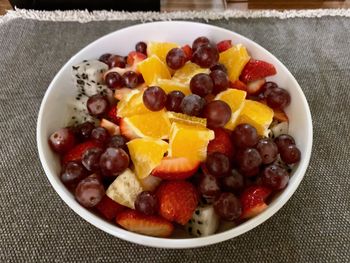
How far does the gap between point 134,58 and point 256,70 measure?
9.2 inches

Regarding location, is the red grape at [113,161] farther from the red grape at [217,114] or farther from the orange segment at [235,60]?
the orange segment at [235,60]

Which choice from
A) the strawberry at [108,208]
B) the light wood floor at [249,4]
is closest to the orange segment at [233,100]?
the strawberry at [108,208]

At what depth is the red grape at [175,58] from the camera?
659 millimetres

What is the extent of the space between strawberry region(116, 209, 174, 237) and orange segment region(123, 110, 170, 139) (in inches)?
4.8

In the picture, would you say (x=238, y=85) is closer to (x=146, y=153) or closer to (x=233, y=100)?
(x=233, y=100)

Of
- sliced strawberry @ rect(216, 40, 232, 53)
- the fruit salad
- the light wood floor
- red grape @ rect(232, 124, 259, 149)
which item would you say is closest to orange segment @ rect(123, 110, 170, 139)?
the fruit salad

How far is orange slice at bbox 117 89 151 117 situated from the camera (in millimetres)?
604

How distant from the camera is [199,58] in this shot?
662mm

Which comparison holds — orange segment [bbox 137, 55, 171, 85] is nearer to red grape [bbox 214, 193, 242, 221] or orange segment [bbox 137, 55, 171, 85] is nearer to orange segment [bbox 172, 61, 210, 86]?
orange segment [bbox 172, 61, 210, 86]

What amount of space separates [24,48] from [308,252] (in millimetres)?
782

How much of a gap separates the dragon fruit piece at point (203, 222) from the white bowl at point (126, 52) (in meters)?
0.02

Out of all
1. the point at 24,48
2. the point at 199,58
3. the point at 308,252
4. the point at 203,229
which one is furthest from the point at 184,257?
the point at 24,48

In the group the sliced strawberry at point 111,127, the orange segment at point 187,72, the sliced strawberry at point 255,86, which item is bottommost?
the sliced strawberry at point 111,127

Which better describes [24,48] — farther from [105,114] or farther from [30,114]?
[105,114]
